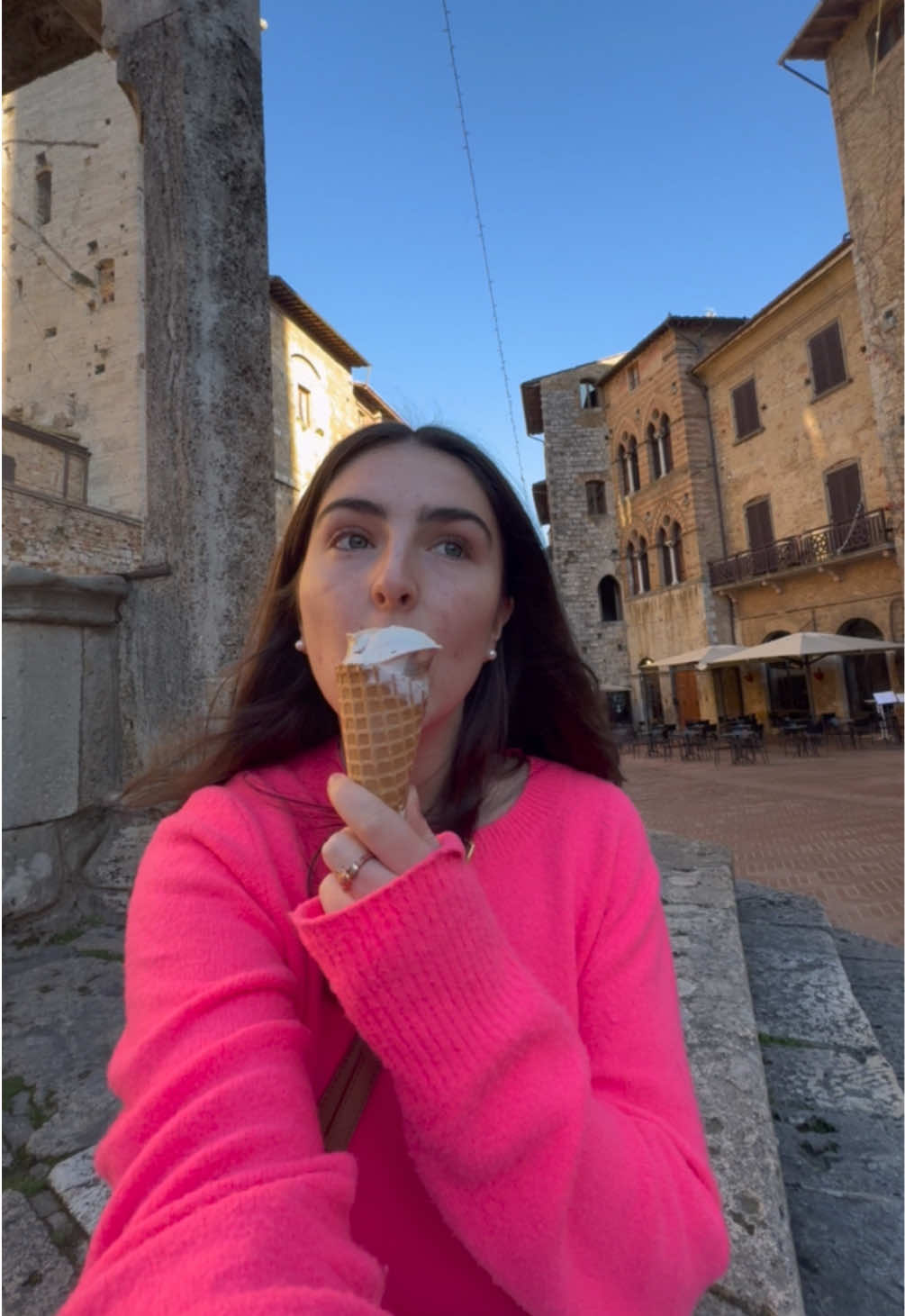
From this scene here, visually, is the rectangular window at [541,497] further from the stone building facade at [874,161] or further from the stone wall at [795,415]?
the stone building facade at [874,161]

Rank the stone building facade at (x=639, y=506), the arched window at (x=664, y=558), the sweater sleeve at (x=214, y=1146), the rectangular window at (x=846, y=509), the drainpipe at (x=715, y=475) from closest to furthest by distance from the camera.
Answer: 1. the sweater sleeve at (x=214, y=1146)
2. the rectangular window at (x=846, y=509)
3. the drainpipe at (x=715, y=475)
4. the stone building facade at (x=639, y=506)
5. the arched window at (x=664, y=558)

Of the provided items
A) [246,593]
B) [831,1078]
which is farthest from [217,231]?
[831,1078]

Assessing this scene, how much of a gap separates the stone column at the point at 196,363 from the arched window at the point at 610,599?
74.4 ft

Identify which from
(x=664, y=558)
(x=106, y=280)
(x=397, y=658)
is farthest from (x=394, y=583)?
(x=664, y=558)

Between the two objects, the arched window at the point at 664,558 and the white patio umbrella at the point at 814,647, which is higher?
the arched window at the point at 664,558

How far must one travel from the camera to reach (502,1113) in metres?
0.67

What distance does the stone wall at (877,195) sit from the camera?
13.1 meters

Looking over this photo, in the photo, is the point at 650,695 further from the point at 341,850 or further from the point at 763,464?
the point at 341,850

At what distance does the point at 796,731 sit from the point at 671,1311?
1652 cm

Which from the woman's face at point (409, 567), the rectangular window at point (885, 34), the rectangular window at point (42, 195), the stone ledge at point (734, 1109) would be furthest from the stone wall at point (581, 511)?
the woman's face at point (409, 567)

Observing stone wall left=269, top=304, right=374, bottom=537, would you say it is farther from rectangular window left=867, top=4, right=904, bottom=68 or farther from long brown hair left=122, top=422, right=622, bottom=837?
long brown hair left=122, top=422, right=622, bottom=837

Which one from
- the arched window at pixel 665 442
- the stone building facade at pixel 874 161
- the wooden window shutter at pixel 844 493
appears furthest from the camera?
the arched window at pixel 665 442

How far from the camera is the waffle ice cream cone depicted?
0.85 m

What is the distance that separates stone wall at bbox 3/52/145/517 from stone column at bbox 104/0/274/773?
45.7 ft
